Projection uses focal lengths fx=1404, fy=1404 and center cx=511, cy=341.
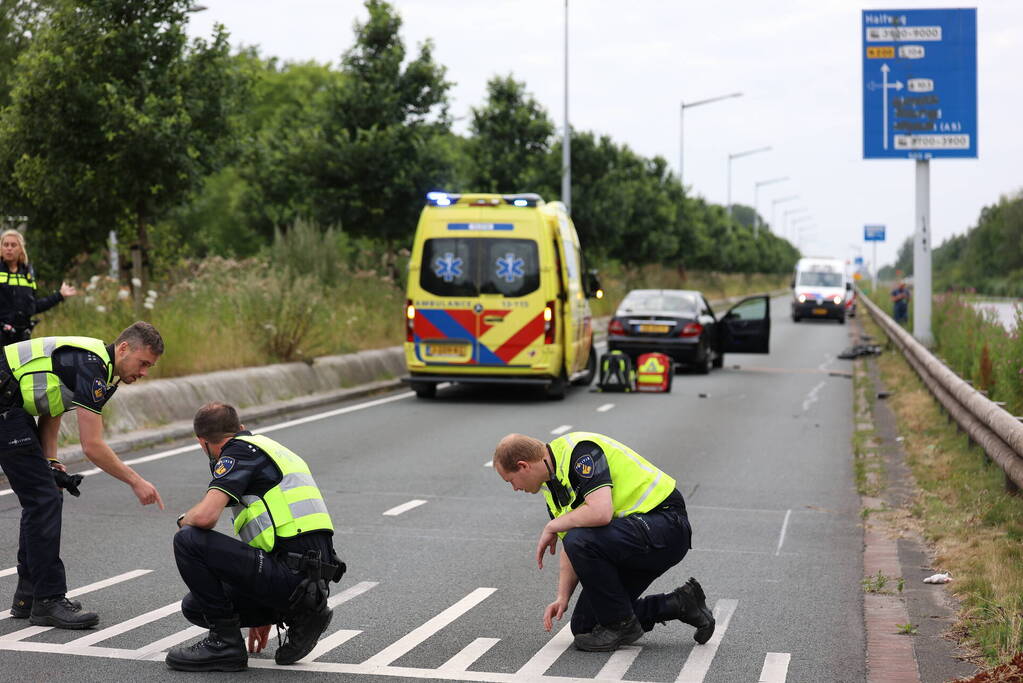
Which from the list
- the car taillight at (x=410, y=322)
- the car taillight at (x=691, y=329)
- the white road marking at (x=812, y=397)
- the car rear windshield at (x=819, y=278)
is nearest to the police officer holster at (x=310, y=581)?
the car taillight at (x=410, y=322)

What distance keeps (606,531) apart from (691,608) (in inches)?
22.9

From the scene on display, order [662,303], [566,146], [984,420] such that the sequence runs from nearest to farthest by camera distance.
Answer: [984,420] < [662,303] < [566,146]

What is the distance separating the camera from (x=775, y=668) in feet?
19.9

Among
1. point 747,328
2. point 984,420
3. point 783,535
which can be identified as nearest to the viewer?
point 783,535

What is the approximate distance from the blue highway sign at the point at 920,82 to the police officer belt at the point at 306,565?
20.1 m

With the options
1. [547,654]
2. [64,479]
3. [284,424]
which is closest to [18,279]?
[284,424]

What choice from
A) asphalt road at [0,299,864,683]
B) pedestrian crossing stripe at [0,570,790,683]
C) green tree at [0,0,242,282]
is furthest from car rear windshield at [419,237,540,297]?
pedestrian crossing stripe at [0,570,790,683]

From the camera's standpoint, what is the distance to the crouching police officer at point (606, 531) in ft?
19.7

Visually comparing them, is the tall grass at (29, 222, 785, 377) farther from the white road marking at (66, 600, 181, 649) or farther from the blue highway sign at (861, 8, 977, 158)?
the blue highway sign at (861, 8, 977, 158)

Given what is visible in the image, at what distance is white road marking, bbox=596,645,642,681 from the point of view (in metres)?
5.93

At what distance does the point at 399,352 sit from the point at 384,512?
12341mm

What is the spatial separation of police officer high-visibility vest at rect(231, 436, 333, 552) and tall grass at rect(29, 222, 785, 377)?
32.4 feet

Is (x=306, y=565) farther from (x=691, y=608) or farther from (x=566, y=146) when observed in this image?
(x=566, y=146)

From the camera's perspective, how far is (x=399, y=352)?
22.3 meters
